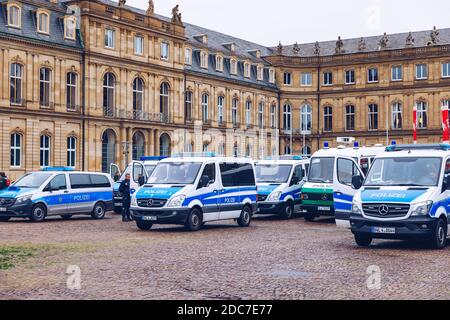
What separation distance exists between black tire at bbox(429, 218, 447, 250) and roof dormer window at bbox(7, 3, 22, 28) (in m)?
35.5

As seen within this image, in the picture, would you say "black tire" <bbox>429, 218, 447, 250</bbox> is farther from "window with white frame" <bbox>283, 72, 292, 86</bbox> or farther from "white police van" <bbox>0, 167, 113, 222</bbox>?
"window with white frame" <bbox>283, 72, 292, 86</bbox>

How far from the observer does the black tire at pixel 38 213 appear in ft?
83.6

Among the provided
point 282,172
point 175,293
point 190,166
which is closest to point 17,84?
point 282,172

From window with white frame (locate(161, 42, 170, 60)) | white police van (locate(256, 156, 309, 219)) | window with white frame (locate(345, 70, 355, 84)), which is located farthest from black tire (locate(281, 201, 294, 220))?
window with white frame (locate(345, 70, 355, 84))

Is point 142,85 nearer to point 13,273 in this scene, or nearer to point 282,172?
point 282,172

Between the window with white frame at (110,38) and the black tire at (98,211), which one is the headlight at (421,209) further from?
the window with white frame at (110,38)

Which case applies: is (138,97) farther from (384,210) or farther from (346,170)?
(384,210)

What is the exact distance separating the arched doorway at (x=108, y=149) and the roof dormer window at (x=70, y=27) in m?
7.47

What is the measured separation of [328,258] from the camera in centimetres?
1508

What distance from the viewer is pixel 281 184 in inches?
1126

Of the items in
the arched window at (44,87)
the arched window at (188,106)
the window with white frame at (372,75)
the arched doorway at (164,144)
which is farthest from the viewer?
the window with white frame at (372,75)

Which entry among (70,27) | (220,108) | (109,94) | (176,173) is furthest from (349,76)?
(176,173)

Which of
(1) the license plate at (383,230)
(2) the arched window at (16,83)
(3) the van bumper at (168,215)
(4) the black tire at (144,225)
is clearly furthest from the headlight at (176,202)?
(2) the arched window at (16,83)
